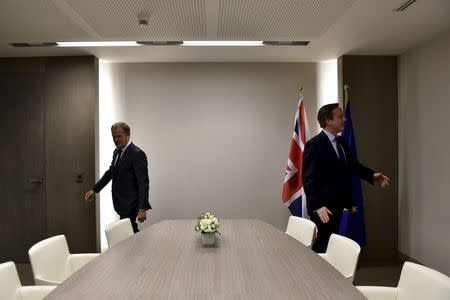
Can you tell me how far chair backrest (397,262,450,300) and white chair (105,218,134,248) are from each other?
2038 millimetres

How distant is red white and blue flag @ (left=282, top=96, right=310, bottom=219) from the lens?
538cm

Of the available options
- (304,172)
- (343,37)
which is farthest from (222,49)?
(304,172)

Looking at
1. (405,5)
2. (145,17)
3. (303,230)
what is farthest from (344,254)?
(145,17)

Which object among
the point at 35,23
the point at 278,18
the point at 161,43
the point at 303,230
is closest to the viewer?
the point at 303,230

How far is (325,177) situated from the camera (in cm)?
351

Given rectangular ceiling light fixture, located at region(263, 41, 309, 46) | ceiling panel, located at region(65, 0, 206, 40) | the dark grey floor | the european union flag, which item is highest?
rectangular ceiling light fixture, located at region(263, 41, 309, 46)

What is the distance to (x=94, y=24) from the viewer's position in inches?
161

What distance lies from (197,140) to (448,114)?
3.28 meters

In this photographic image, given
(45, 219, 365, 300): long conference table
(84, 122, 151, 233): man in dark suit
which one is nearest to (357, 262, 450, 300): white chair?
(45, 219, 365, 300): long conference table

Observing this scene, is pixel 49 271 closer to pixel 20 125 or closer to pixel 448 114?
pixel 20 125

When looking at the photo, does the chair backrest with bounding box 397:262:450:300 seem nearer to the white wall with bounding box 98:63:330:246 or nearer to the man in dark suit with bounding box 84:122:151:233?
the man in dark suit with bounding box 84:122:151:233

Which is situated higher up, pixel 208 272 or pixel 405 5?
pixel 405 5

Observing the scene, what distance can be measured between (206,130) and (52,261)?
3656mm

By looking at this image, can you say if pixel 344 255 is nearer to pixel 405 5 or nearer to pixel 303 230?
pixel 303 230
